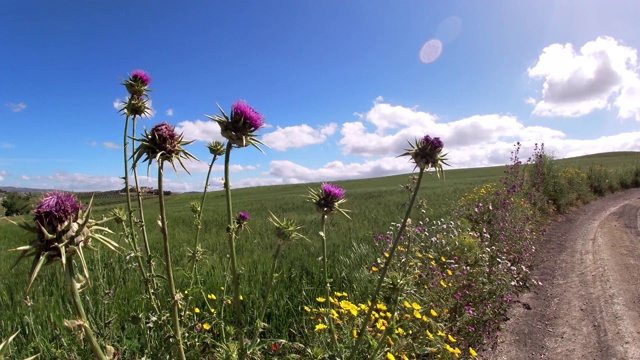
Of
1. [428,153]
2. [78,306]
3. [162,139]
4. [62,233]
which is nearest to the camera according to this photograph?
[78,306]

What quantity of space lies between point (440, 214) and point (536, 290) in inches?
218

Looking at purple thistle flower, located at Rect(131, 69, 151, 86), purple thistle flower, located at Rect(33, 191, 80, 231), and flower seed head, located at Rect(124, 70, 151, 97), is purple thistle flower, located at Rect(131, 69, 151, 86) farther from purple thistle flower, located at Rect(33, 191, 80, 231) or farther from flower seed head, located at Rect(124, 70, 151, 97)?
purple thistle flower, located at Rect(33, 191, 80, 231)

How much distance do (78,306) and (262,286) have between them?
4653 millimetres

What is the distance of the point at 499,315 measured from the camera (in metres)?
7.32

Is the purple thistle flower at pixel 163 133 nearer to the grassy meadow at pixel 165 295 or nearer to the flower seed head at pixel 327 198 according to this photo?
the grassy meadow at pixel 165 295

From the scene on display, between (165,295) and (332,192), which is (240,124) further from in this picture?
(165,295)

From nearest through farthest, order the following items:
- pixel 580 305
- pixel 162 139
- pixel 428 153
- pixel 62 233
A: 1. pixel 62 233
2. pixel 162 139
3. pixel 428 153
4. pixel 580 305

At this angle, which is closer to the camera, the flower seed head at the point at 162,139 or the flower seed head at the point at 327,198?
the flower seed head at the point at 162,139

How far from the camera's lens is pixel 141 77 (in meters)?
4.16

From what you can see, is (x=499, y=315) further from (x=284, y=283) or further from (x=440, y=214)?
(x=440, y=214)

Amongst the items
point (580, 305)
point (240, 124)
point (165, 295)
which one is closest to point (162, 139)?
point (240, 124)

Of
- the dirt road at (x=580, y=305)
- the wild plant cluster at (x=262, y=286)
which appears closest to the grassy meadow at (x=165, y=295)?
the wild plant cluster at (x=262, y=286)

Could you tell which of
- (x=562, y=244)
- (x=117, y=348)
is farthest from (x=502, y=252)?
(x=117, y=348)

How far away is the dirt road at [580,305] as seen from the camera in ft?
20.8
